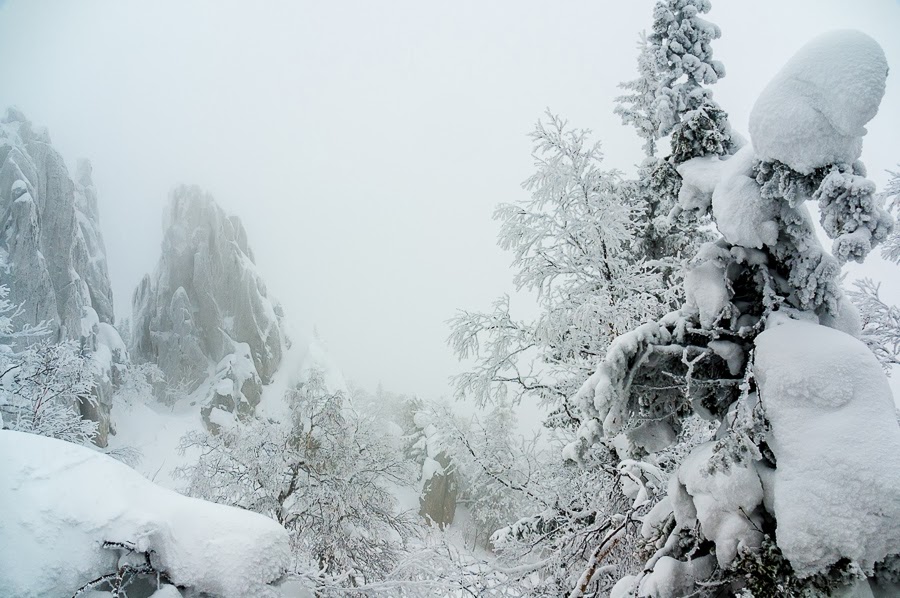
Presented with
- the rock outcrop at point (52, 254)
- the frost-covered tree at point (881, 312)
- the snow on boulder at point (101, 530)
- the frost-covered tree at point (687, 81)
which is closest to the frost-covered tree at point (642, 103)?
the frost-covered tree at point (687, 81)

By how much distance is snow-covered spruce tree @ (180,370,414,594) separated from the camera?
415 inches

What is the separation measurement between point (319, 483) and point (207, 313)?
1264 inches

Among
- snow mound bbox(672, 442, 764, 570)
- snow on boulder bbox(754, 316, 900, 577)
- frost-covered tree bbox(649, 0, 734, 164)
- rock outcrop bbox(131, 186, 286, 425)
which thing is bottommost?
rock outcrop bbox(131, 186, 286, 425)

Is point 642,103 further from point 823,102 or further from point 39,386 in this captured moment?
point 39,386

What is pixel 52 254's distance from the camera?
28.1 meters

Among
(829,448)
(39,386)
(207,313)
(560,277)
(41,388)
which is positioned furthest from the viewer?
(207,313)

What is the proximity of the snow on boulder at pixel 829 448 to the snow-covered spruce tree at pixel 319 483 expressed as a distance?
957cm

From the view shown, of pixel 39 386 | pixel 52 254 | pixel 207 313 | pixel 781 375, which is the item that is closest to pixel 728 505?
pixel 781 375

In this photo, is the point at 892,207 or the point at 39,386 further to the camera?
the point at 39,386

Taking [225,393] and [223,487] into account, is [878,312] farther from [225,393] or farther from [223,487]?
[225,393]

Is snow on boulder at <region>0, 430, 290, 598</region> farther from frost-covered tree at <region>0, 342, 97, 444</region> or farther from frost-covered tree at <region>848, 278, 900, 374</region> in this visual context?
frost-covered tree at <region>0, 342, 97, 444</region>

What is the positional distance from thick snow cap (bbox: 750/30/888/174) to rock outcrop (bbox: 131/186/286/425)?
37.1 metres

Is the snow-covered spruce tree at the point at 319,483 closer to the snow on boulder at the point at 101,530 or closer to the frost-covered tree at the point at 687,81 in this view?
the snow on boulder at the point at 101,530

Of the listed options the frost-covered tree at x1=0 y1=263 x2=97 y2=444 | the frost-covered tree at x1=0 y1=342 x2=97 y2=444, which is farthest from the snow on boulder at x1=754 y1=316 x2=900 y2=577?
the frost-covered tree at x1=0 y1=263 x2=97 y2=444
